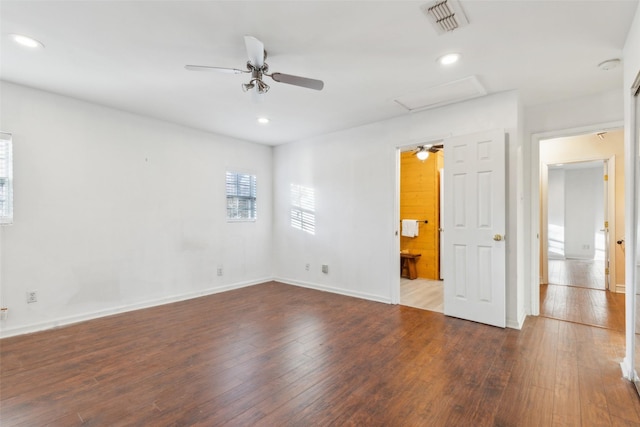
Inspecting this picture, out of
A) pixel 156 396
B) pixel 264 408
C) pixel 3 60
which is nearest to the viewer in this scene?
pixel 264 408

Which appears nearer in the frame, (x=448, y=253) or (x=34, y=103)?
(x=34, y=103)

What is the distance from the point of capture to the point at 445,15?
6.86 feet

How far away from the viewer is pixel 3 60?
2719mm

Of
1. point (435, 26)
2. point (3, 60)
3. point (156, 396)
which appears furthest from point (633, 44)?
Answer: point (3, 60)

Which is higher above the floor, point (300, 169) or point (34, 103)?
point (34, 103)

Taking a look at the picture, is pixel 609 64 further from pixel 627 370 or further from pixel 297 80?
pixel 297 80

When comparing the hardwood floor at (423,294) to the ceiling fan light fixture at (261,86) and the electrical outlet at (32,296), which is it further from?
the electrical outlet at (32,296)

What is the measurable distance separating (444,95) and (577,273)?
18.8 ft

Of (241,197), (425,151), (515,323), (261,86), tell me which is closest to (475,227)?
(515,323)

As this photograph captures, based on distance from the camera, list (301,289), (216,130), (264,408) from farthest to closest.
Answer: (301,289)
(216,130)
(264,408)

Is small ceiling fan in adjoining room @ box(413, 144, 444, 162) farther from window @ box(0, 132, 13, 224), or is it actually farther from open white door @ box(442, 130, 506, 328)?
window @ box(0, 132, 13, 224)

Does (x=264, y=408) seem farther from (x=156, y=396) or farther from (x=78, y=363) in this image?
(x=78, y=363)

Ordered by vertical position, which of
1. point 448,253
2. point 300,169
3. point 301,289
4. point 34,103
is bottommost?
point 301,289

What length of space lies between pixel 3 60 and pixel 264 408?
3706mm
